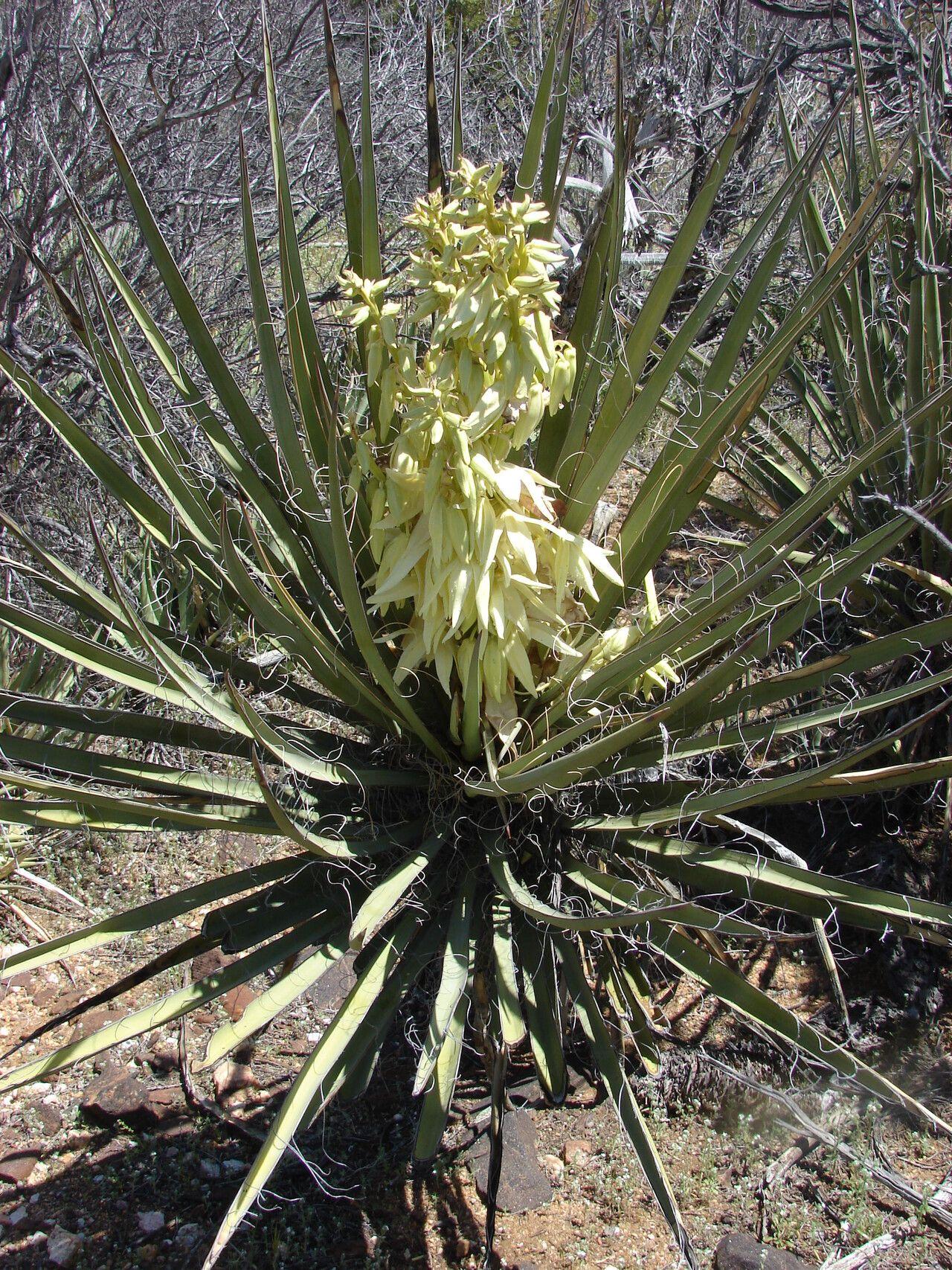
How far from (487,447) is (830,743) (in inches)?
65.6

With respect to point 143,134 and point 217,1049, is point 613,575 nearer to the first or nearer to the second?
point 217,1049

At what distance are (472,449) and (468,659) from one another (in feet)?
1.06

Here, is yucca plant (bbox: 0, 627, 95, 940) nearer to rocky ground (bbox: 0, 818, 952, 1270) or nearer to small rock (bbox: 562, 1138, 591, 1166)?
rocky ground (bbox: 0, 818, 952, 1270)

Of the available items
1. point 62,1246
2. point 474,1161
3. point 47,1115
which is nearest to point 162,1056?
point 47,1115

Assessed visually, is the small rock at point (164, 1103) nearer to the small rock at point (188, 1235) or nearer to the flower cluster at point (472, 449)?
the small rock at point (188, 1235)

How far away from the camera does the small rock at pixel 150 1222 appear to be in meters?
1.80

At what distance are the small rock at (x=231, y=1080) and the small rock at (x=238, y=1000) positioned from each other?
6.0 inches

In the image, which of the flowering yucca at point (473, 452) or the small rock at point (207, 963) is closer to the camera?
the flowering yucca at point (473, 452)

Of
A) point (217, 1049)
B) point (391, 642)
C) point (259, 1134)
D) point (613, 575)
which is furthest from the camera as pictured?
point (259, 1134)

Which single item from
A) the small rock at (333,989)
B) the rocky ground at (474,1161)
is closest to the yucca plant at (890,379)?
the rocky ground at (474,1161)

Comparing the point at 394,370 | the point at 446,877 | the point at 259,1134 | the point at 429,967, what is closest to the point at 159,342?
the point at 394,370

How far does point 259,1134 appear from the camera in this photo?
1973 mm

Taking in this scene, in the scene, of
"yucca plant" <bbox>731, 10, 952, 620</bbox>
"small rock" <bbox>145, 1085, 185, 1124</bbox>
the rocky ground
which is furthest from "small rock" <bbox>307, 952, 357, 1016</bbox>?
"yucca plant" <bbox>731, 10, 952, 620</bbox>

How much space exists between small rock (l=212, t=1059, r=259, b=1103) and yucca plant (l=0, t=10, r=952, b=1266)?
426 millimetres
